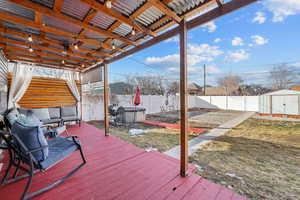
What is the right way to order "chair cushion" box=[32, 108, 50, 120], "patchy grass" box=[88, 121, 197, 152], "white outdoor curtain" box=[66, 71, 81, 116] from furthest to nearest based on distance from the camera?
"white outdoor curtain" box=[66, 71, 81, 116], "chair cushion" box=[32, 108, 50, 120], "patchy grass" box=[88, 121, 197, 152]

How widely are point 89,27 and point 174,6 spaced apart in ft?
5.16

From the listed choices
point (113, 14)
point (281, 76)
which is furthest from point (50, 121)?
point (281, 76)

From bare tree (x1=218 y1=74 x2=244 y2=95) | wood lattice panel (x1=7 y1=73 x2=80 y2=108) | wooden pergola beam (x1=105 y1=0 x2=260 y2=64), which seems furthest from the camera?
bare tree (x1=218 y1=74 x2=244 y2=95)

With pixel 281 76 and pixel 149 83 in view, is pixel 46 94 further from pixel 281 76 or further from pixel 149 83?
pixel 281 76

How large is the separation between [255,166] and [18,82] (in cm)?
753

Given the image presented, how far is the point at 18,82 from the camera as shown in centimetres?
446

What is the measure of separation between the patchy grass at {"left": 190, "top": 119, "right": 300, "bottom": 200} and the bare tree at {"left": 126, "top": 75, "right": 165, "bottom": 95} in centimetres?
1113

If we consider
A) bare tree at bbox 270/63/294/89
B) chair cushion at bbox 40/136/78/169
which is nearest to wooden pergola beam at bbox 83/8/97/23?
chair cushion at bbox 40/136/78/169

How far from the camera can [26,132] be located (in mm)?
1464

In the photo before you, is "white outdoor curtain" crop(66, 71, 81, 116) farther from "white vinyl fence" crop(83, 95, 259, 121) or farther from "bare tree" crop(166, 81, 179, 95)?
"bare tree" crop(166, 81, 179, 95)

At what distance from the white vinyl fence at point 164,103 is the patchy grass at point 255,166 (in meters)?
6.12

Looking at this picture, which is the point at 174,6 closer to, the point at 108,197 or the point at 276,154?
the point at 108,197

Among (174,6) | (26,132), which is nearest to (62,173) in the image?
(26,132)

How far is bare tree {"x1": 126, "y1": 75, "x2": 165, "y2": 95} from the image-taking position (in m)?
14.2
